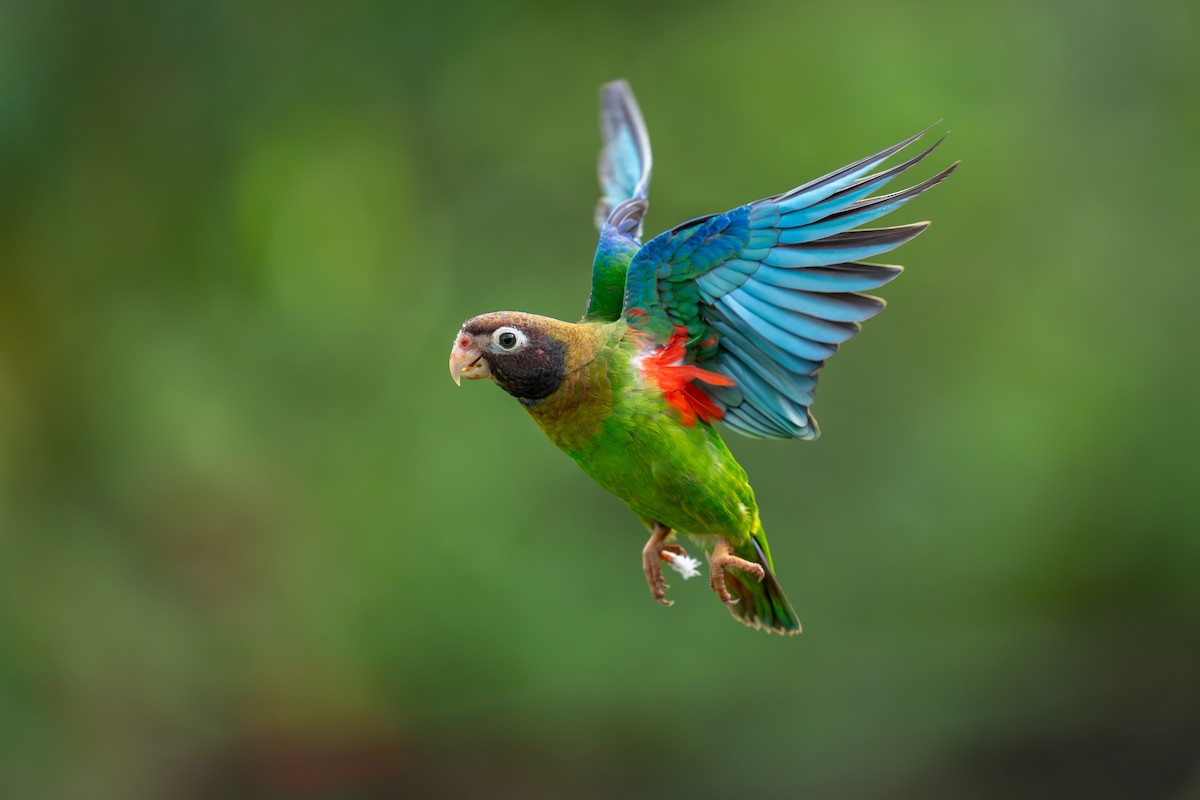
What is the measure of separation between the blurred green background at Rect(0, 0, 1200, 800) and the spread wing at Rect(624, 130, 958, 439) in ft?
24.4

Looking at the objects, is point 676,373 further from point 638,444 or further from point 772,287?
point 772,287

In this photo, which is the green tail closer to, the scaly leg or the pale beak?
Result: the scaly leg

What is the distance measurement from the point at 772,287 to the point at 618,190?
4.40 ft

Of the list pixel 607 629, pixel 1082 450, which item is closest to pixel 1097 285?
pixel 1082 450

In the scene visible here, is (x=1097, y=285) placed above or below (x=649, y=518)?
below

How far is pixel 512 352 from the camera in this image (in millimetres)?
3262

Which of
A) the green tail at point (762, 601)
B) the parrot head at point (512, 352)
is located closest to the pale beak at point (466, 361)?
the parrot head at point (512, 352)

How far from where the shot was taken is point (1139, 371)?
11.7 metres

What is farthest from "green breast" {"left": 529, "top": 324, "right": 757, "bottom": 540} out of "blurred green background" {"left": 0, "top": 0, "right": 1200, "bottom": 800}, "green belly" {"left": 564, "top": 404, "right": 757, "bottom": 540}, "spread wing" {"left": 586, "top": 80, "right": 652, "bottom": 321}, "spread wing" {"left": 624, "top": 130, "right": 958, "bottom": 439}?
"blurred green background" {"left": 0, "top": 0, "right": 1200, "bottom": 800}

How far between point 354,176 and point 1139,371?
7366mm

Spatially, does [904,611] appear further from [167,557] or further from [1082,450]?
[167,557]

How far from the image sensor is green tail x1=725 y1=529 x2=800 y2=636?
4082mm

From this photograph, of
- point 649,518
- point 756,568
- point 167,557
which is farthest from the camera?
point 167,557

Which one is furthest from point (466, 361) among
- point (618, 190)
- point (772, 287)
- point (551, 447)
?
point (551, 447)
